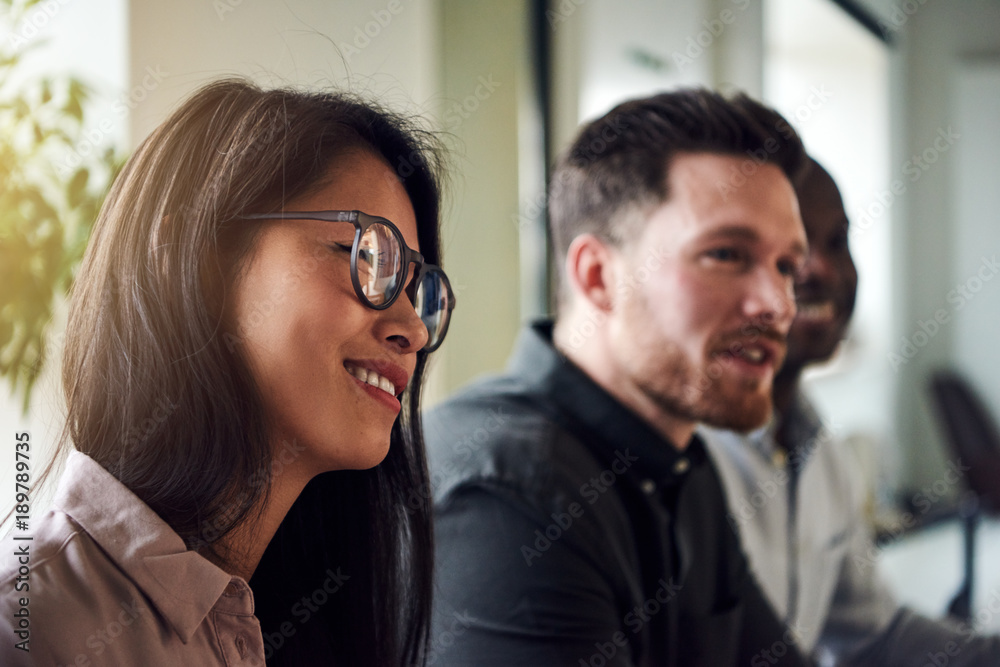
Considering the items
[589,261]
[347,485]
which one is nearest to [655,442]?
[589,261]

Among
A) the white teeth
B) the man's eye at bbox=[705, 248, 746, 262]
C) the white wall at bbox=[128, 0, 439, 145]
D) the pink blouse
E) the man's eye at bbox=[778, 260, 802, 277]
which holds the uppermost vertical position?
the white wall at bbox=[128, 0, 439, 145]

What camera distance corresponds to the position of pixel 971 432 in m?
3.03

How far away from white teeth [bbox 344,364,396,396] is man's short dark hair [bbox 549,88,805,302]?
691 mm

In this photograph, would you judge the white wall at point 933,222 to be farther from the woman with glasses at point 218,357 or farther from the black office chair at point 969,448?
the woman with glasses at point 218,357

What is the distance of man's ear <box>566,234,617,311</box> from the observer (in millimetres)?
1309

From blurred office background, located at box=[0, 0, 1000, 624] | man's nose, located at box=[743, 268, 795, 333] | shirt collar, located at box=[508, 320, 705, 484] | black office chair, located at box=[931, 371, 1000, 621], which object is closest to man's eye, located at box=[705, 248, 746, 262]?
man's nose, located at box=[743, 268, 795, 333]

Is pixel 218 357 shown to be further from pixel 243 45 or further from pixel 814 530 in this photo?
pixel 814 530

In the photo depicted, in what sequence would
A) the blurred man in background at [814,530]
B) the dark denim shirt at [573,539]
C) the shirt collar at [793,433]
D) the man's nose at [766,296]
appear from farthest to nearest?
the shirt collar at [793,433], the blurred man in background at [814,530], the man's nose at [766,296], the dark denim shirt at [573,539]

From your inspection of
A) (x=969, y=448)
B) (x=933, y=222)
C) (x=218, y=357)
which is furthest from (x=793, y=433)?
(x=933, y=222)

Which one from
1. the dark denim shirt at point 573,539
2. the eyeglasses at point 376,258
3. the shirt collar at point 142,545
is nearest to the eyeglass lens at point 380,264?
the eyeglasses at point 376,258

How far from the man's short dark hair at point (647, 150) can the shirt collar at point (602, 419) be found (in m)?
0.24

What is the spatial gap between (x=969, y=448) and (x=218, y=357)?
3094 millimetres

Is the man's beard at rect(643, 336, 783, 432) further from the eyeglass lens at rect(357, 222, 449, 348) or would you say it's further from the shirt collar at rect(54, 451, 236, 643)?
the shirt collar at rect(54, 451, 236, 643)

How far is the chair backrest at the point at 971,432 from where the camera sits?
2.64m
